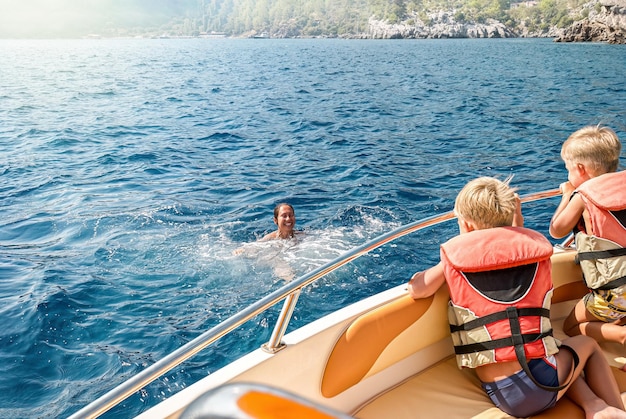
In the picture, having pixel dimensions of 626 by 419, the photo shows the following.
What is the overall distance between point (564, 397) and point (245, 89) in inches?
1010

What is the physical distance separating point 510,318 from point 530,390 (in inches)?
13.2

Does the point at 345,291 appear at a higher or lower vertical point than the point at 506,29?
lower

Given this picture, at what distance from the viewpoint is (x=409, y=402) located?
2748mm

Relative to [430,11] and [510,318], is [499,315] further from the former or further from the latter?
[430,11]

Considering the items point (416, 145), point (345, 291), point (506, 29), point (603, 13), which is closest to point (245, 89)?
point (416, 145)

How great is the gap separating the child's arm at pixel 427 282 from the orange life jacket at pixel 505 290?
0.55 feet

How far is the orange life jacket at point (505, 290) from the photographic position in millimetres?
2449

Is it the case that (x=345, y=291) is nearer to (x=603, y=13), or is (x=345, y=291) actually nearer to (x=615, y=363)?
(x=615, y=363)

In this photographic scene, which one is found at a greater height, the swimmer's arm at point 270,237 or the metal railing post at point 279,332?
the metal railing post at point 279,332

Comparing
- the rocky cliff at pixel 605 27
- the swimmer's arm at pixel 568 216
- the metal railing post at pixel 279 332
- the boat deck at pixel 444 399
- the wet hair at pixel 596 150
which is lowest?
the boat deck at pixel 444 399

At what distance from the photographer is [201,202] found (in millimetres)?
9508

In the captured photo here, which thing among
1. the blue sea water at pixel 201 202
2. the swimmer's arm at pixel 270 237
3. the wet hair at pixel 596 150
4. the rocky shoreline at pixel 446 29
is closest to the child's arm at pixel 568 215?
the wet hair at pixel 596 150

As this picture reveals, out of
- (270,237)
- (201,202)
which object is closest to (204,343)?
(270,237)

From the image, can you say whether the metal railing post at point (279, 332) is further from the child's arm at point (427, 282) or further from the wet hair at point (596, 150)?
the wet hair at point (596, 150)
